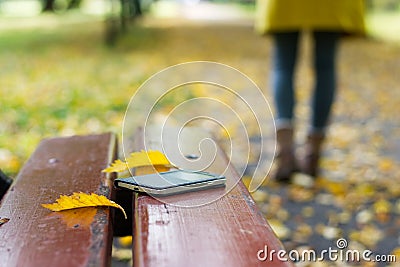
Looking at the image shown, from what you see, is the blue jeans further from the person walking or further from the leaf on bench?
the leaf on bench

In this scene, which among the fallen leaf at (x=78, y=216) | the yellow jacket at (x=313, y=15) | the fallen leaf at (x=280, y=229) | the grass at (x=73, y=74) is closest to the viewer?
the fallen leaf at (x=78, y=216)

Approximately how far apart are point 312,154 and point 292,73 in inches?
18.3

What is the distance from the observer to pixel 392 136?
15.4 feet

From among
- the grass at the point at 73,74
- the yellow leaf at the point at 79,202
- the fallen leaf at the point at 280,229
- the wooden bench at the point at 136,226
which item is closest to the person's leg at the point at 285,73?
the fallen leaf at the point at 280,229

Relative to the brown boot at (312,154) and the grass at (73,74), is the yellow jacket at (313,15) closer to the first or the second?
the brown boot at (312,154)

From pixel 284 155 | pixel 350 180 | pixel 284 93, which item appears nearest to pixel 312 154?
pixel 284 155

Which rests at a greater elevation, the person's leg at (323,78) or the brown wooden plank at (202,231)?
the brown wooden plank at (202,231)

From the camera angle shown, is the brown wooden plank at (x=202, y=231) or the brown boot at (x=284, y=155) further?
the brown boot at (x=284, y=155)

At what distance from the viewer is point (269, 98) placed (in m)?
6.44

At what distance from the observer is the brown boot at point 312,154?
11.3 ft

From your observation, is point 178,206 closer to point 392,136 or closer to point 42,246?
point 42,246

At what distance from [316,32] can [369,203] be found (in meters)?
0.95

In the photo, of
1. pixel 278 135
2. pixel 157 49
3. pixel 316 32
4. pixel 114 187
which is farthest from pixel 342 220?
pixel 157 49

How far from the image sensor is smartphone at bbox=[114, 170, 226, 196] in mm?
1308
